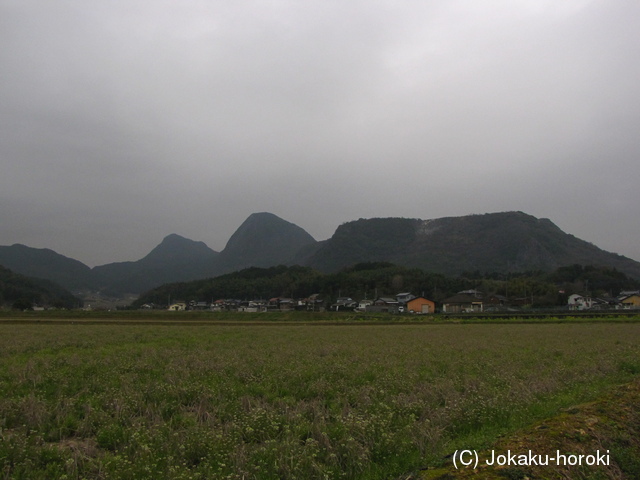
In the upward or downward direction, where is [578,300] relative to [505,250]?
downward

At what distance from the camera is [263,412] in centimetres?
697

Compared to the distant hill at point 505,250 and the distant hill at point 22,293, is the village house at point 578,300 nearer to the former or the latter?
the distant hill at point 505,250

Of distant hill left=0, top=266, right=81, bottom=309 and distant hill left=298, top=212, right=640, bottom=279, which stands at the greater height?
distant hill left=298, top=212, right=640, bottom=279

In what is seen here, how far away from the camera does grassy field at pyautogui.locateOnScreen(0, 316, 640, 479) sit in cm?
525

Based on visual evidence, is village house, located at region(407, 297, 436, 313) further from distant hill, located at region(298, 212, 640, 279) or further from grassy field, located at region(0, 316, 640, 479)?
distant hill, located at region(298, 212, 640, 279)

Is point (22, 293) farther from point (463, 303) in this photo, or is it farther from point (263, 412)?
point (263, 412)

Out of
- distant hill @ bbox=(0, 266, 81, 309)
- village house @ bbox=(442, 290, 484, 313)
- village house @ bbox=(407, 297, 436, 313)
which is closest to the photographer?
village house @ bbox=(407, 297, 436, 313)

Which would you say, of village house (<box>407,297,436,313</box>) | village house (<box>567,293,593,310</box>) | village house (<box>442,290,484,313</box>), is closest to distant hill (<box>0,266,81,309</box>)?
village house (<box>407,297,436,313</box>)

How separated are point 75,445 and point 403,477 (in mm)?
4858

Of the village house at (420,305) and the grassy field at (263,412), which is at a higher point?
the grassy field at (263,412)

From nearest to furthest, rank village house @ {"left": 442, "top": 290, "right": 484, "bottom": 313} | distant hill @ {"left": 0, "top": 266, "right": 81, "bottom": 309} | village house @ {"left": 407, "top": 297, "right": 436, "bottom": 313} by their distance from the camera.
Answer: village house @ {"left": 407, "top": 297, "right": 436, "bottom": 313} → village house @ {"left": 442, "top": 290, "right": 484, "bottom": 313} → distant hill @ {"left": 0, "top": 266, "right": 81, "bottom": 309}

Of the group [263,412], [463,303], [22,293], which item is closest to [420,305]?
[463,303]

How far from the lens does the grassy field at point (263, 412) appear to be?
5250 millimetres

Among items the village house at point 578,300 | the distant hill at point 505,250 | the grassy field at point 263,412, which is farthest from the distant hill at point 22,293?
the distant hill at point 505,250
